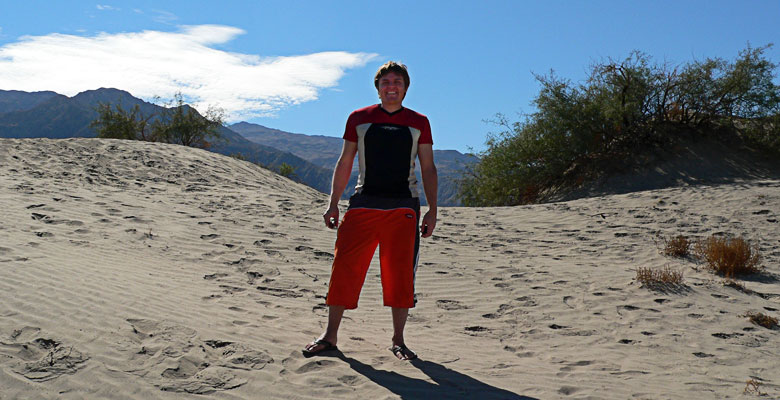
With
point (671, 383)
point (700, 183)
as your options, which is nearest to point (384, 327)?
point (671, 383)

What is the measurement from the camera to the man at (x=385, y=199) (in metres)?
3.26

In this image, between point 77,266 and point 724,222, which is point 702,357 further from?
point 724,222

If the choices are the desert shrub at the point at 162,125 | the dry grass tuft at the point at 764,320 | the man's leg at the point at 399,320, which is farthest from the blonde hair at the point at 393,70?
the desert shrub at the point at 162,125

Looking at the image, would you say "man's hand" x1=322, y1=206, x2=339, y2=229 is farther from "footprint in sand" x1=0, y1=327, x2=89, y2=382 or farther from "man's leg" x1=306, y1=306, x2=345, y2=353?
"footprint in sand" x1=0, y1=327, x2=89, y2=382

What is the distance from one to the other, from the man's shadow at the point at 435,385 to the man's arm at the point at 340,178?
881 millimetres

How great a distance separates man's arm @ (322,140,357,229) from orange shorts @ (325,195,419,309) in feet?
0.42

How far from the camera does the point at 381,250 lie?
330cm

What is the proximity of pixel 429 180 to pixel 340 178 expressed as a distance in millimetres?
566

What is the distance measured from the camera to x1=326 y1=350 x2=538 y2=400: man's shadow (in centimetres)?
296

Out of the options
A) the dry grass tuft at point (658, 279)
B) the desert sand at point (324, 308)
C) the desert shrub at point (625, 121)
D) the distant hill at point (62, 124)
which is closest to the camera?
the desert sand at point (324, 308)

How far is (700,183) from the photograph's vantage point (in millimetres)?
14516

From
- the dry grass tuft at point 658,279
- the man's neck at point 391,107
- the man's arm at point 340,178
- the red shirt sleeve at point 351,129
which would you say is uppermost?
the man's neck at point 391,107

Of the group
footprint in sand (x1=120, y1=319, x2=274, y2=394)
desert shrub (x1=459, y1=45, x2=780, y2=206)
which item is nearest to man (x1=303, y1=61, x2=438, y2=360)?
footprint in sand (x1=120, y1=319, x2=274, y2=394)

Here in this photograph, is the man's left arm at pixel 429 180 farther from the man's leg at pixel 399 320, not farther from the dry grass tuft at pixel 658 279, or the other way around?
the dry grass tuft at pixel 658 279
